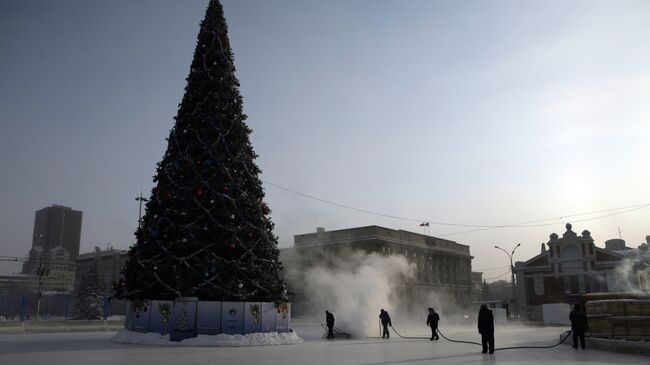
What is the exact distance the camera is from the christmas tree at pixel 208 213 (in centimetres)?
2020

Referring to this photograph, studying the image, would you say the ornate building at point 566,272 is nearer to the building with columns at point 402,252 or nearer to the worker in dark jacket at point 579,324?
the building with columns at point 402,252

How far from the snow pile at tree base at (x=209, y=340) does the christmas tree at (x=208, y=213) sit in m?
1.56

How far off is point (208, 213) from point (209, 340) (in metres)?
5.06

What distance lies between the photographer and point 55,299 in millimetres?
111375

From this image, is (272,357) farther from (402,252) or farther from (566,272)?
(566,272)

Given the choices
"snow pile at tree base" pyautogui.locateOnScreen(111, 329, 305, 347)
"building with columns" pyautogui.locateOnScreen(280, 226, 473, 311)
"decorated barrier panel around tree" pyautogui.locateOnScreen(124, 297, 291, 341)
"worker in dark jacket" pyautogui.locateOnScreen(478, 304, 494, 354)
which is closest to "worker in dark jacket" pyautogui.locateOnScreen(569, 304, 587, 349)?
"worker in dark jacket" pyautogui.locateOnScreen(478, 304, 494, 354)

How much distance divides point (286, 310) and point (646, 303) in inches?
547

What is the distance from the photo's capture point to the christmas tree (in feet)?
66.3

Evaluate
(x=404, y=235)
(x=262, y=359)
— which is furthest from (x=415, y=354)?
(x=404, y=235)

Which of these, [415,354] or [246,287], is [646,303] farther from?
[246,287]

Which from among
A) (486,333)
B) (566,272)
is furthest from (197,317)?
(566,272)

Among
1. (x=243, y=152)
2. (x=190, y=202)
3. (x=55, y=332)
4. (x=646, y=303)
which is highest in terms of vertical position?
(x=243, y=152)

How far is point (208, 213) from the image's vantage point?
20.5 meters

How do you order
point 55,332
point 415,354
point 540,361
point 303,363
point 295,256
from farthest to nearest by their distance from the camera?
point 295,256
point 55,332
point 415,354
point 540,361
point 303,363
